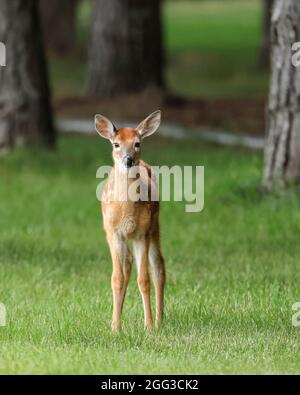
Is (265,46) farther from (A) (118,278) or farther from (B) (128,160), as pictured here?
(B) (128,160)

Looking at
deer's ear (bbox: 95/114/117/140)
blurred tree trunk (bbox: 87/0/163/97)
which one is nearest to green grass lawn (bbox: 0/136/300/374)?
deer's ear (bbox: 95/114/117/140)

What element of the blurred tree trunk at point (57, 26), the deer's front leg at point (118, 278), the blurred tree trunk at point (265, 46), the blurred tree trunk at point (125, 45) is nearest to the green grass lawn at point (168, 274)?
the deer's front leg at point (118, 278)

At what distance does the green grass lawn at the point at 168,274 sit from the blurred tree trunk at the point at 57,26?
58.4ft

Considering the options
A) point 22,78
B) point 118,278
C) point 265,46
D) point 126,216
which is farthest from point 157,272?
point 265,46

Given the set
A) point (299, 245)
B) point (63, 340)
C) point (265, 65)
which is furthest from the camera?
point (265, 65)

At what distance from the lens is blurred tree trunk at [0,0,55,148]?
730 inches

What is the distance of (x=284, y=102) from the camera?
49.4ft

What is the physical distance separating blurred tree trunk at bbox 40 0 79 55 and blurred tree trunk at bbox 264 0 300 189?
22.6 metres

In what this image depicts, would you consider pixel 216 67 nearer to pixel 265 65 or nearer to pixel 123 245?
pixel 265 65

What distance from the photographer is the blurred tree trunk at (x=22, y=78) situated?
1853 centimetres

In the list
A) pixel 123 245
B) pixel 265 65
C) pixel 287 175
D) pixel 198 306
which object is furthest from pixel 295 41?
pixel 265 65

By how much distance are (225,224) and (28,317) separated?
512cm

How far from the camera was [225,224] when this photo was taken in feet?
47.5

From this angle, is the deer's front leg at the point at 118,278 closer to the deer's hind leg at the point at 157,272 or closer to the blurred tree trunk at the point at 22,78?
the deer's hind leg at the point at 157,272
